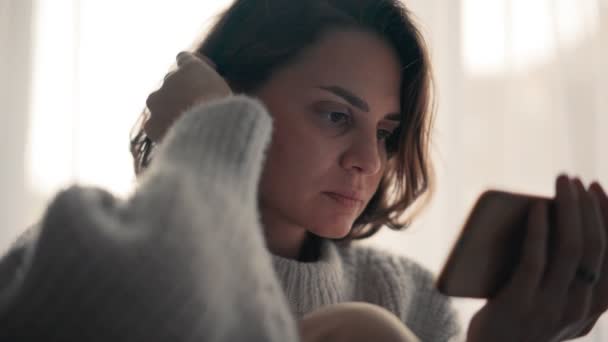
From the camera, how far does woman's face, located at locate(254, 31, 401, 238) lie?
27.6 inches

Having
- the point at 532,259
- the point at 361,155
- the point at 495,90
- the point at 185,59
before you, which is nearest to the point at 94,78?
the point at 185,59

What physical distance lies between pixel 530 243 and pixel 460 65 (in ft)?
2.91

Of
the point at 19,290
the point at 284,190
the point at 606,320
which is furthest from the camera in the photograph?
the point at 606,320

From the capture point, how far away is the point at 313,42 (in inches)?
29.3

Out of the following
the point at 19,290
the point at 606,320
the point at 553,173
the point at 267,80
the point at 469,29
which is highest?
the point at 469,29

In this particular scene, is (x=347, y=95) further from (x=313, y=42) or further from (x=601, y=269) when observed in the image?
(x=601, y=269)

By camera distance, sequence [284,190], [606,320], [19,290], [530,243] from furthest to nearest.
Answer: [606,320]
[284,190]
[530,243]
[19,290]

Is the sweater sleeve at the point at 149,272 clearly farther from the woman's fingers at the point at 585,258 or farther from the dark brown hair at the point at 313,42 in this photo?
the dark brown hair at the point at 313,42

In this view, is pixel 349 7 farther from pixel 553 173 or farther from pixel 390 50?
pixel 553 173

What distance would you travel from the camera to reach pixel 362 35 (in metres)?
0.77

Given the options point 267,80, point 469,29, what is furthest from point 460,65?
point 267,80

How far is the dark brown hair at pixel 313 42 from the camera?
0.76 metres

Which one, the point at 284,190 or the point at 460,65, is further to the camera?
the point at 460,65

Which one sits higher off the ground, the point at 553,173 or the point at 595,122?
the point at 595,122
